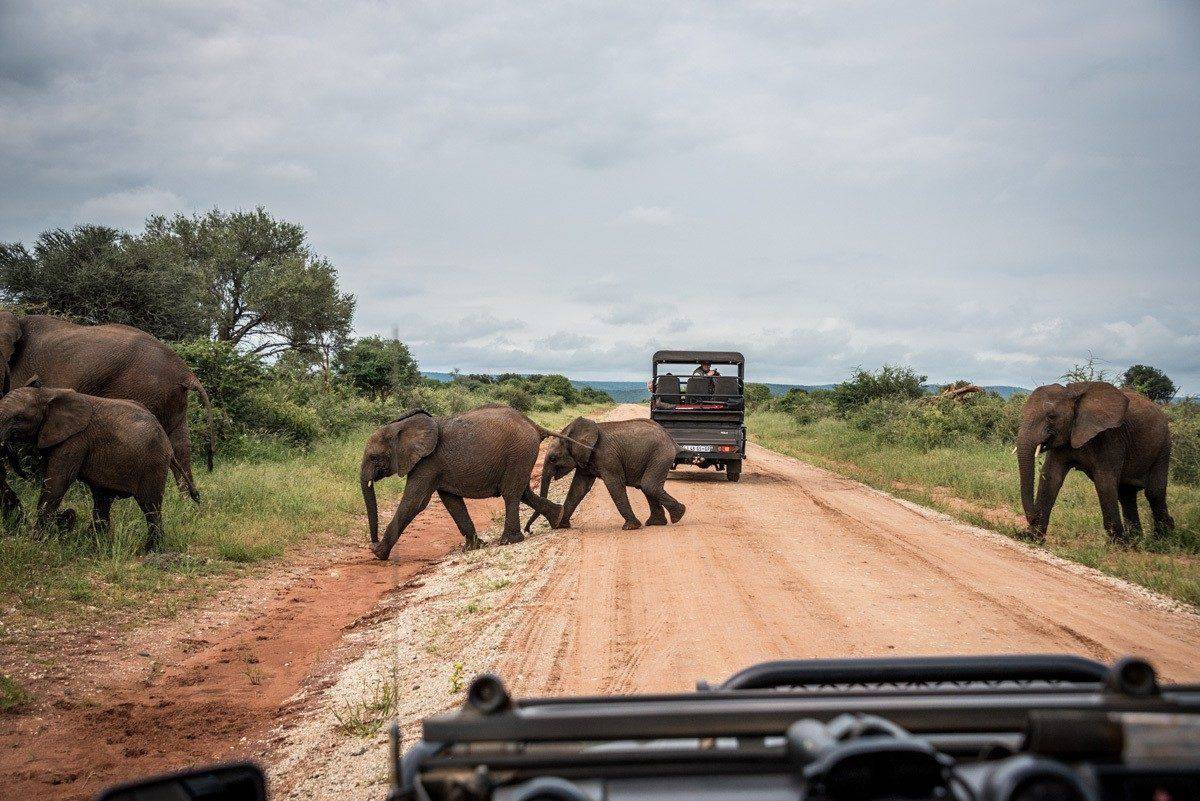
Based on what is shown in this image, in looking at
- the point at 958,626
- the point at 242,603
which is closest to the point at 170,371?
the point at 242,603

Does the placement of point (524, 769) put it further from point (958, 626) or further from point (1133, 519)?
point (1133, 519)

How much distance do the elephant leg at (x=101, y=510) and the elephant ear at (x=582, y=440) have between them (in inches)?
246

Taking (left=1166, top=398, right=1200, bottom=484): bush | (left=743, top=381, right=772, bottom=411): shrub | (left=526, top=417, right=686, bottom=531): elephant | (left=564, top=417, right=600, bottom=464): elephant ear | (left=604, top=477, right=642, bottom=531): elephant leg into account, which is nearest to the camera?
(left=604, top=477, right=642, bottom=531): elephant leg

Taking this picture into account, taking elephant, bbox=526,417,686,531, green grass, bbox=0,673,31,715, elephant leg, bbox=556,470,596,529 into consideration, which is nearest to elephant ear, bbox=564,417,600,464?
elephant, bbox=526,417,686,531

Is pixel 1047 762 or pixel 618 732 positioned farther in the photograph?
pixel 618 732

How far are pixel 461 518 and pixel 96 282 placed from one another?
38.8 ft

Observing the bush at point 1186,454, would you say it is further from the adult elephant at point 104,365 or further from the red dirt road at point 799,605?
the adult elephant at point 104,365

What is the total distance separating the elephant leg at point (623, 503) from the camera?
1294 centimetres

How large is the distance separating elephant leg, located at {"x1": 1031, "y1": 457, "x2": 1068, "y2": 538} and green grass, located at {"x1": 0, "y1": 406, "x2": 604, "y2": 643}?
9.79 metres

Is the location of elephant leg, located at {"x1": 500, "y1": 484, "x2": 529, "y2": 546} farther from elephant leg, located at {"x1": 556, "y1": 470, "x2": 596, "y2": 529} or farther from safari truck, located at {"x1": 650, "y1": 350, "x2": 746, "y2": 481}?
safari truck, located at {"x1": 650, "y1": 350, "x2": 746, "y2": 481}

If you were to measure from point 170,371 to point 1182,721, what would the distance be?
1289 cm

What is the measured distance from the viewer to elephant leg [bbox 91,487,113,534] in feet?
32.9

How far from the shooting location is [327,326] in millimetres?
32031

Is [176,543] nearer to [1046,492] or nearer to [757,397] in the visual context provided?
[1046,492]
